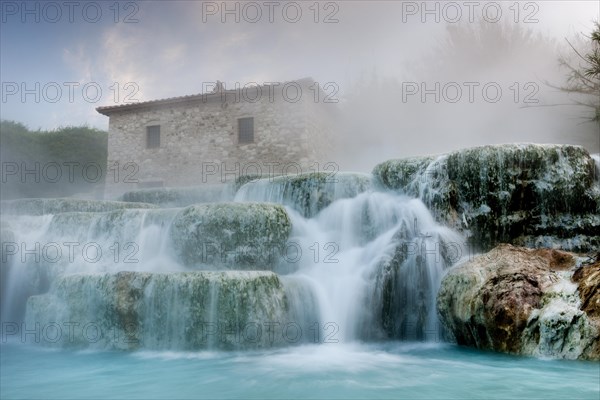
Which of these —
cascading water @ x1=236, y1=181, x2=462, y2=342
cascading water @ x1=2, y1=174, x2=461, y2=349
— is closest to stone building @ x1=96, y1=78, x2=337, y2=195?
cascading water @ x1=2, y1=174, x2=461, y2=349

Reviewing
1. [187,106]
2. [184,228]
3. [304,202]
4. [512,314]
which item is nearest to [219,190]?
[304,202]

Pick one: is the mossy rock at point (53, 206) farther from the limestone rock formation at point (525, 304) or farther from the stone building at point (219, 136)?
the limestone rock formation at point (525, 304)

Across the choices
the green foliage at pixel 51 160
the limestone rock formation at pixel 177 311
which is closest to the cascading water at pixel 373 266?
the limestone rock formation at pixel 177 311

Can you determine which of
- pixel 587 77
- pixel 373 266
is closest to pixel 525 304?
pixel 373 266

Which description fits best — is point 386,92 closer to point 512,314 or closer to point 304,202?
Result: point 304,202

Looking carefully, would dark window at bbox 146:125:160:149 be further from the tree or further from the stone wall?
the tree

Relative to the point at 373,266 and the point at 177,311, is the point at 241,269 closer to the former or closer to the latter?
the point at 177,311

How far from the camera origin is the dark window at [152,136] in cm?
1872

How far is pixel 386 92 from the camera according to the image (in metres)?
24.7

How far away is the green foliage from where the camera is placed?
20.2 m

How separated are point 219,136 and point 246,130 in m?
0.99

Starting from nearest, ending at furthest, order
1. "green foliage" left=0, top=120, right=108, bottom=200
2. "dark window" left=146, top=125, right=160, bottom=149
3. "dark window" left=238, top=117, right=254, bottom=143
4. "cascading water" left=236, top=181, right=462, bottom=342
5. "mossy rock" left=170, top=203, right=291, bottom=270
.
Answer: "cascading water" left=236, top=181, right=462, bottom=342 → "mossy rock" left=170, top=203, right=291, bottom=270 → "dark window" left=238, top=117, right=254, bottom=143 → "dark window" left=146, top=125, right=160, bottom=149 → "green foliage" left=0, top=120, right=108, bottom=200

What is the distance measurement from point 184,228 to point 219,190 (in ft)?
17.3

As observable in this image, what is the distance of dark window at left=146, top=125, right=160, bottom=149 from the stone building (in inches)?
1.4
